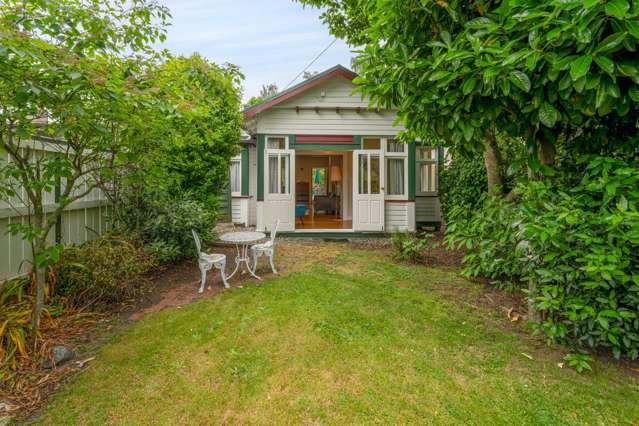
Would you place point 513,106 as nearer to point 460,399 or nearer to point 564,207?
point 564,207

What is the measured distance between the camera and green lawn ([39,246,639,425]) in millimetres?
2236

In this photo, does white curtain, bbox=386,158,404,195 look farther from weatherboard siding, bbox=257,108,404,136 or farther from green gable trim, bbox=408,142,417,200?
weatherboard siding, bbox=257,108,404,136

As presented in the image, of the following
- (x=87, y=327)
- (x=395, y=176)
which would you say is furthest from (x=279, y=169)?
(x=87, y=327)

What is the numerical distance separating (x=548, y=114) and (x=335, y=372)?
247 cm

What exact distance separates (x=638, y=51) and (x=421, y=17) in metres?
1.49

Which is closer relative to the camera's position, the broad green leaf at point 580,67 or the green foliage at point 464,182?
the broad green leaf at point 580,67

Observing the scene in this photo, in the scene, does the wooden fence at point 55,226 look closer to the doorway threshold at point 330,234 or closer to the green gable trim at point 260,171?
the green gable trim at point 260,171

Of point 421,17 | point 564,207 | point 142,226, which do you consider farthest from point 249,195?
point 564,207

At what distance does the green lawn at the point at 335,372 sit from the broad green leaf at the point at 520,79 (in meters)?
2.15

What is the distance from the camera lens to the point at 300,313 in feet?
→ 11.9

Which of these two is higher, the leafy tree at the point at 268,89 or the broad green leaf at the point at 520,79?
A: the leafy tree at the point at 268,89

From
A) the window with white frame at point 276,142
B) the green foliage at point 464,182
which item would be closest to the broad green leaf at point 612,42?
the green foliage at point 464,182

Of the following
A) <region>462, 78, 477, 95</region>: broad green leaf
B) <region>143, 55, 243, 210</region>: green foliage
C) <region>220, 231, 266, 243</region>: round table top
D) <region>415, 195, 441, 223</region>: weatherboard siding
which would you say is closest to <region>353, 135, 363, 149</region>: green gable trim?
<region>415, 195, 441, 223</region>: weatherboard siding

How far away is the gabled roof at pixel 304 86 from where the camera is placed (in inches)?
307
